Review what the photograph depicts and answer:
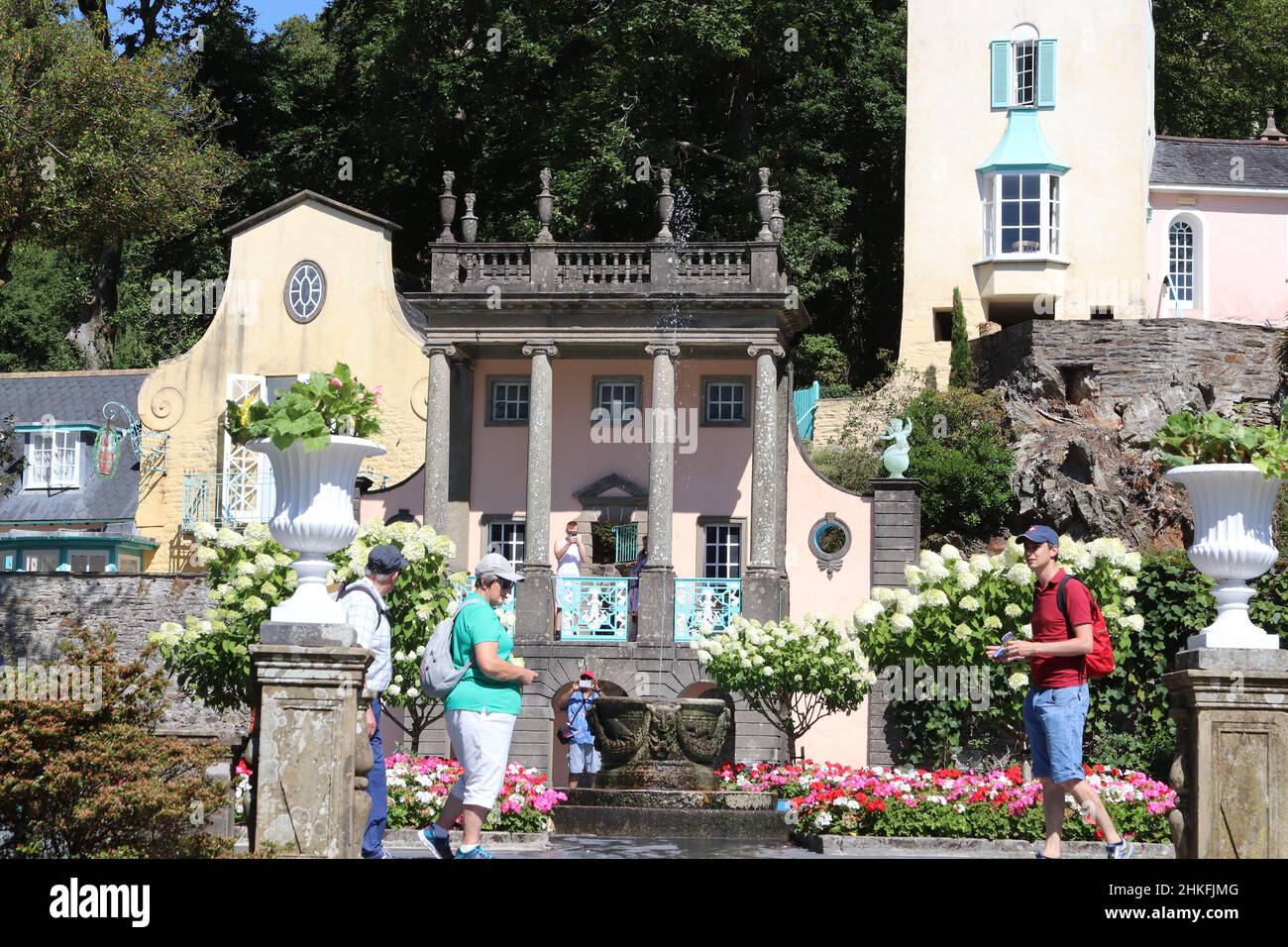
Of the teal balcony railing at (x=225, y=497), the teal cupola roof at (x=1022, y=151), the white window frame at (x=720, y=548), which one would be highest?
the teal cupola roof at (x=1022, y=151)

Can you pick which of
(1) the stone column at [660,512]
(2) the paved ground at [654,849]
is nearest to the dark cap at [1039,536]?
(2) the paved ground at [654,849]

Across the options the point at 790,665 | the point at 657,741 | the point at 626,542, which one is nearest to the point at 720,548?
the point at 626,542

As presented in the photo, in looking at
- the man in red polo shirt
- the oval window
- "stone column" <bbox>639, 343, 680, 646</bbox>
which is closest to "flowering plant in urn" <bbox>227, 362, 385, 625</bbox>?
the man in red polo shirt

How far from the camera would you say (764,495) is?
32219mm

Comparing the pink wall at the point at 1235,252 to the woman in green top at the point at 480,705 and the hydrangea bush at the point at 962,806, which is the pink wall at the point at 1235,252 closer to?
the hydrangea bush at the point at 962,806

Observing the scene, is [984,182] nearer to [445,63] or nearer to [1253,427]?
[445,63]

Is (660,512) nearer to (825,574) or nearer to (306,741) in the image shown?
(825,574)

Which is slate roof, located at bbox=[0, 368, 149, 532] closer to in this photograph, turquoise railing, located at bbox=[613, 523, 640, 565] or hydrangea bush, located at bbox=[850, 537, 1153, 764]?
turquoise railing, located at bbox=[613, 523, 640, 565]

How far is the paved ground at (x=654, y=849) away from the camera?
690 inches

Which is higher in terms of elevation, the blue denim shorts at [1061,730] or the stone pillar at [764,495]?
the stone pillar at [764,495]

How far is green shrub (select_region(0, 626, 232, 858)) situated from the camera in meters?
12.0

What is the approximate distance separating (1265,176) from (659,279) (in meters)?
17.0

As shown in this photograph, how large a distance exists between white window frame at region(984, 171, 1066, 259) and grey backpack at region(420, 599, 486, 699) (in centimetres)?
3094

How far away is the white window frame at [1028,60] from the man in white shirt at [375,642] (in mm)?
32101
